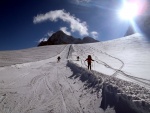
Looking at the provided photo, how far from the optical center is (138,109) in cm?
554

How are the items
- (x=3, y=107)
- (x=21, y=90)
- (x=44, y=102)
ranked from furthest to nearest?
(x=21, y=90) → (x=44, y=102) → (x=3, y=107)

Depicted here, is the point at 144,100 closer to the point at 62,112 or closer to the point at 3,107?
the point at 62,112

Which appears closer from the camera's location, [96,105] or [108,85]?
[96,105]

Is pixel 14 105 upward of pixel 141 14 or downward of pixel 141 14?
downward

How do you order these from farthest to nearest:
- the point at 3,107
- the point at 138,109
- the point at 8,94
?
the point at 8,94
the point at 3,107
the point at 138,109

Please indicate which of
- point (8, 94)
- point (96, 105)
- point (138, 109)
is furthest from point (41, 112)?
point (138, 109)

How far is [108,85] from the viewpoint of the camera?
8203mm

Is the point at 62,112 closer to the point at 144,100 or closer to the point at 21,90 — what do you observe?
the point at 144,100

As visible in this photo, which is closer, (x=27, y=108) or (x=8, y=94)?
(x=27, y=108)

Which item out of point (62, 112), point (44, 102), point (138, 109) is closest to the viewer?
point (138, 109)

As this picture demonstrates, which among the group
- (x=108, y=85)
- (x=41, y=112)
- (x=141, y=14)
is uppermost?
(x=141, y=14)

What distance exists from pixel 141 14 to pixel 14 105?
376 ft

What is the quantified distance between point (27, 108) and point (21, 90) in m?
2.63

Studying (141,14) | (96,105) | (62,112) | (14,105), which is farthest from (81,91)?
(141,14)
